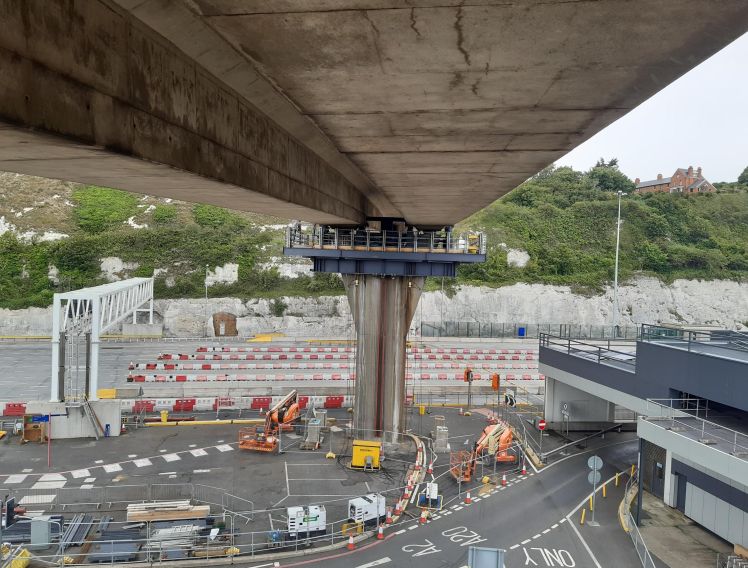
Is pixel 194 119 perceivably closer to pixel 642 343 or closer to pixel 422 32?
pixel 422 32

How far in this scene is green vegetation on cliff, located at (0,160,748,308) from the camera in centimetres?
5659

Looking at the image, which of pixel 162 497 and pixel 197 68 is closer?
pixel 197 68

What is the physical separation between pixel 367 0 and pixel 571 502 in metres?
19.2

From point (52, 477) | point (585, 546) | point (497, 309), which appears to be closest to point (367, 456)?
point (585, 546)

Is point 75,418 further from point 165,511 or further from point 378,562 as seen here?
point 378,562

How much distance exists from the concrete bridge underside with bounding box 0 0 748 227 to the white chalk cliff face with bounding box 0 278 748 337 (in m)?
47.0

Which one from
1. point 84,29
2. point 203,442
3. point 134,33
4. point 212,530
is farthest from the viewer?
point 203,442

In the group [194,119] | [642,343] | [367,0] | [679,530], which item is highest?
[367,0]

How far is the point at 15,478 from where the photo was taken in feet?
64.4

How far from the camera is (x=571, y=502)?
19.1m

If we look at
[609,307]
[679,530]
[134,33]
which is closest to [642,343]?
[679,530]

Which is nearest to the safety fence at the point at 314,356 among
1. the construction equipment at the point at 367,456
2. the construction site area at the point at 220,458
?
the construction site area at the point at 220,458

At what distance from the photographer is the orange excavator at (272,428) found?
76.0 ft

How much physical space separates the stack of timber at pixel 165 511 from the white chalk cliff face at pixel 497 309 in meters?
38.9
